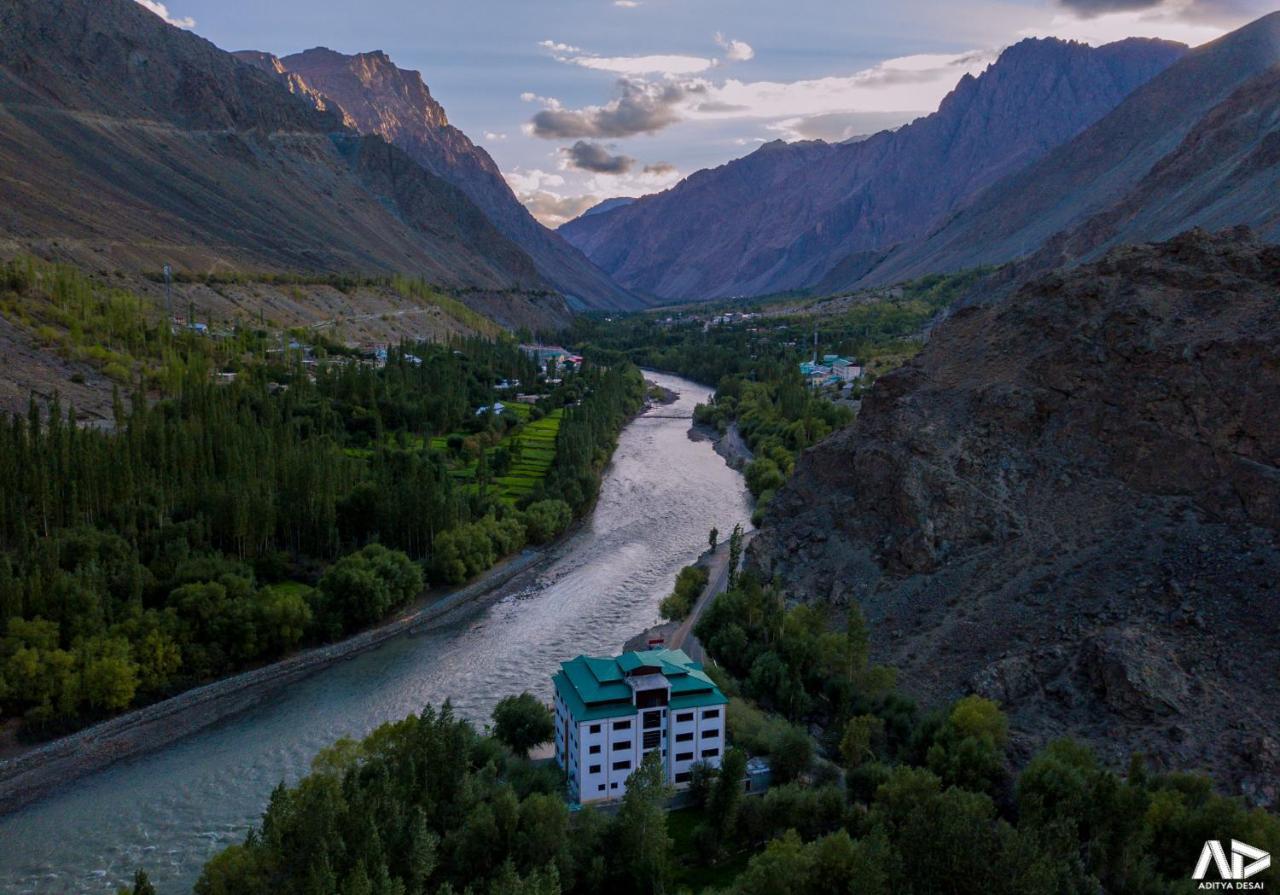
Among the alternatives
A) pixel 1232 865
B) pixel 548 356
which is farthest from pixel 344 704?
pixel 548 356

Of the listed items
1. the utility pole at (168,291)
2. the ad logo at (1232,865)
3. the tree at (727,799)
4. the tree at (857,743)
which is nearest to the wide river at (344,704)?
the tree at (727,799)

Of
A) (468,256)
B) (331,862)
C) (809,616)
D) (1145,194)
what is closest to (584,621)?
(809,616)

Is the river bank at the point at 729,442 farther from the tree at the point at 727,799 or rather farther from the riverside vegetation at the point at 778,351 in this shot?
the tree at the point at 727,799

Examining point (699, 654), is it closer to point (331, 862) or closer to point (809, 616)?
point (809, 616)

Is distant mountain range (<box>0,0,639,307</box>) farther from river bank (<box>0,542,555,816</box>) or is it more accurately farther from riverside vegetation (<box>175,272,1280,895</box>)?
riverside vegetation (<box>175,272,1280,895</box>)

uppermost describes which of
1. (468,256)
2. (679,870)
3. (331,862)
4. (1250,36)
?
(1250,36)

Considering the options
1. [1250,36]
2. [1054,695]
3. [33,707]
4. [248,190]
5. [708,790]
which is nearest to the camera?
[708,790]

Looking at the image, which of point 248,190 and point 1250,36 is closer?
point 248,190
